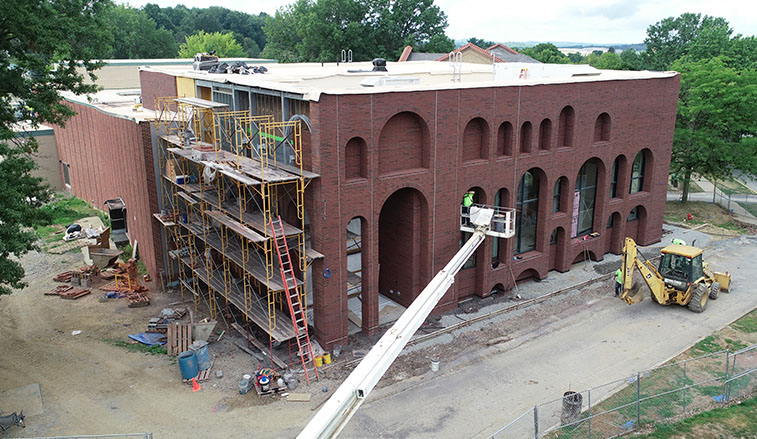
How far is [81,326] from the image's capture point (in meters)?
23.5

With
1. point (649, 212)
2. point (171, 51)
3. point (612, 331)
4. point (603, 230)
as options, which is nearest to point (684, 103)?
point (649, 212)

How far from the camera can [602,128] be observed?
1117 inches

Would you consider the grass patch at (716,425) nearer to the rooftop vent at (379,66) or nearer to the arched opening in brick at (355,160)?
the arched opening in brick at (355,160)

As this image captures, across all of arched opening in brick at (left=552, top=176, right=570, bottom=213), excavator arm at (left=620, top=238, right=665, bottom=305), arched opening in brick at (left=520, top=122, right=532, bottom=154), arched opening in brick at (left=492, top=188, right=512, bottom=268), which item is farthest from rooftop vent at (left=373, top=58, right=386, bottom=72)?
excavator arm at (left=620, top=238, right=665, bottom=305)

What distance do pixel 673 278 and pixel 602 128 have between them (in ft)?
25.2

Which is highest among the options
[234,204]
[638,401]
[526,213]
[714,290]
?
[234,204]

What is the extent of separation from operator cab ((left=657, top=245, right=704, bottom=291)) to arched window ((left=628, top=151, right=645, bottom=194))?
645 cm

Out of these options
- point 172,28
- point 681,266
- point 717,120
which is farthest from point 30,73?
point 172,28

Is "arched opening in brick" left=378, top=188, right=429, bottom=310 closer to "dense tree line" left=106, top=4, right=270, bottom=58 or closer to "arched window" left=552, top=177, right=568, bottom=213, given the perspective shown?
"arched window" left=552, top=177, right=568, bottom=213

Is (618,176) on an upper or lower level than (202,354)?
upper

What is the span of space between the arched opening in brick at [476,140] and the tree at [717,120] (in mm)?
21034

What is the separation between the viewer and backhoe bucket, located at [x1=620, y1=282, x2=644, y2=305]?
985 inches

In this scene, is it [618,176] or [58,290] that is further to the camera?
[618,176]

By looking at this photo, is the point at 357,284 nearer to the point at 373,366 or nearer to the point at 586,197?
the point at 373,366
